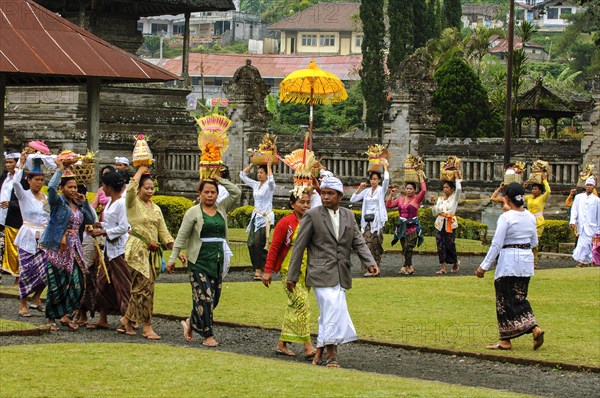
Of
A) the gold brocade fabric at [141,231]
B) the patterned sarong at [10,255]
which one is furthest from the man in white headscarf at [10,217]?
the gold brocade fabric at [141,231]

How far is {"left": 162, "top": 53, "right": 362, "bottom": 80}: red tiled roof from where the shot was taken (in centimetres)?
9650

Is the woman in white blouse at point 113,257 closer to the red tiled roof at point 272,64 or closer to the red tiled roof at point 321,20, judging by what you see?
the red tiled roof at point 272,64

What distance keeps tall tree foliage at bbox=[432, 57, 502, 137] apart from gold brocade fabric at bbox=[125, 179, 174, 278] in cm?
2781

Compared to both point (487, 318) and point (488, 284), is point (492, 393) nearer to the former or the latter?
point (487, 318)

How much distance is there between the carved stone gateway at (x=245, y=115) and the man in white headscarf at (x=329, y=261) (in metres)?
20.7

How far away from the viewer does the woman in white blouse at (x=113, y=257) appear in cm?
1491

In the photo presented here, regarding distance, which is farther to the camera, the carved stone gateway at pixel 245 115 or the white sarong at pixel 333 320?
the carved stone gateway at pixel 245 115

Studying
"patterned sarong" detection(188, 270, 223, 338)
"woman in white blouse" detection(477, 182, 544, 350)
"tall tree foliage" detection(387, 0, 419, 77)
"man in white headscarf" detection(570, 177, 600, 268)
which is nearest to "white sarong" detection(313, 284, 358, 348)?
"patterned sarong" detection(188, 270, 223, 338)

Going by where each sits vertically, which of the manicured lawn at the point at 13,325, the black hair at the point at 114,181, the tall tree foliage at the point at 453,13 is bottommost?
the manicured lawn at the point at 13,325

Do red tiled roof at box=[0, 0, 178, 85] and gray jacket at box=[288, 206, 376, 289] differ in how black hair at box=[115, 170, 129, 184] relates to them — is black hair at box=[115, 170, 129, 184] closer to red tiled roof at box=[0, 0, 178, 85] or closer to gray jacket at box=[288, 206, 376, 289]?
Result: gray jacket at box=[288, 206, 376, 289]

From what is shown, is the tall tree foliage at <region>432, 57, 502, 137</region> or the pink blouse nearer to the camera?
the pink blouse

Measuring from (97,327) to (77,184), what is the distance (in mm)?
1572

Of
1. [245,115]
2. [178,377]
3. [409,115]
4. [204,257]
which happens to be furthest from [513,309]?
[245,115]

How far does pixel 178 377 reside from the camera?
36.6ft
